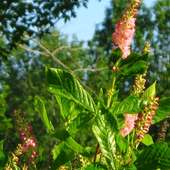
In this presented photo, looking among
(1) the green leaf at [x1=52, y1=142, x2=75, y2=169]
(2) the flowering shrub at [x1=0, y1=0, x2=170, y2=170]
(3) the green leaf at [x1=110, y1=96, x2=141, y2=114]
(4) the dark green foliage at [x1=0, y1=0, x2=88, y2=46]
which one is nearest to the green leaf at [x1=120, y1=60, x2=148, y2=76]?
(2) the flowering shrub at [x1=0, y1=0, x2=170, y2=170]

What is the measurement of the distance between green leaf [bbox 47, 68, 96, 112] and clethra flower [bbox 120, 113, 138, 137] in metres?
0.14

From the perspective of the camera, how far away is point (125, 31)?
8.57ft

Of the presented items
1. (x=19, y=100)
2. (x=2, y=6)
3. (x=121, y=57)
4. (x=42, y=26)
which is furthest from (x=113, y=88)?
(x=19, y=100)

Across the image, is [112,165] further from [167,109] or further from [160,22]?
[160,22]

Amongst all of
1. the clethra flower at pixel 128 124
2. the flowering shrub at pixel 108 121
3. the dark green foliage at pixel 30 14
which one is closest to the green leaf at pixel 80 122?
the flowering shrub at pixel 108 121

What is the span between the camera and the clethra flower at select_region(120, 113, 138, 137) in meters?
2.44

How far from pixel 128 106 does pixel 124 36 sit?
0.30 m

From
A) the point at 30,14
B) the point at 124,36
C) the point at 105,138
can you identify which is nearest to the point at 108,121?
the point at 105,138

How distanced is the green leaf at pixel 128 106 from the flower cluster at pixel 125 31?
21 centimetres

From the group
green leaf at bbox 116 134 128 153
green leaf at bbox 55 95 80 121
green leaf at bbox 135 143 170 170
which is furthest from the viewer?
green leaf at bbox 55 95 80 121

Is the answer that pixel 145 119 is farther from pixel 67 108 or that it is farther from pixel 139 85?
pixel 67 108

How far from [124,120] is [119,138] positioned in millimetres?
108

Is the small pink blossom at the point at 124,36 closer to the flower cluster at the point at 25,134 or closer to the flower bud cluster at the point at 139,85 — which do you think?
the flower bud cluster at the point at 139,85

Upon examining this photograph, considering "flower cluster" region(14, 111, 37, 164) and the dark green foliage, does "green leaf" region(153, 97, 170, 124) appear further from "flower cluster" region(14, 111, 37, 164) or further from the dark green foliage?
the dark green foliage
